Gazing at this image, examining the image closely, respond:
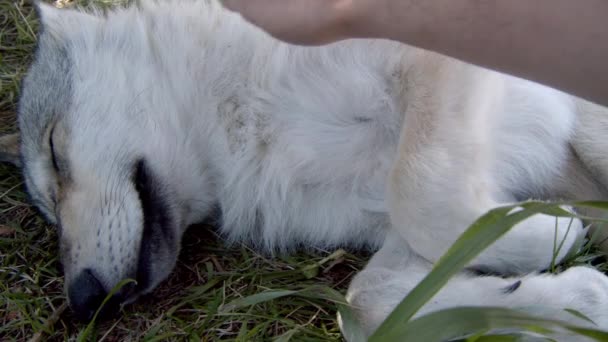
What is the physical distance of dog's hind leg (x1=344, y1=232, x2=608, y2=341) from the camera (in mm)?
1965

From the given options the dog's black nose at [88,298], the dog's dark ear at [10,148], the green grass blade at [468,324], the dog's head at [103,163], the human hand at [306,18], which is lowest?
the dog's black nose at [88,298]

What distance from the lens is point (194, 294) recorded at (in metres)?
2.37

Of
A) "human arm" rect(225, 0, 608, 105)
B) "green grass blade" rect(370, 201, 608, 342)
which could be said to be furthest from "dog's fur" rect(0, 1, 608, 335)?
"human arm" rect(225, 0, 608, 105)

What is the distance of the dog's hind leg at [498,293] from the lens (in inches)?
77.4

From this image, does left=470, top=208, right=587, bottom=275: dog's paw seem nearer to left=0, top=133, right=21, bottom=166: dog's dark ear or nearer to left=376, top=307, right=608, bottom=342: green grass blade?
left=376, top=307, right=608, bottom=342: green grass blade

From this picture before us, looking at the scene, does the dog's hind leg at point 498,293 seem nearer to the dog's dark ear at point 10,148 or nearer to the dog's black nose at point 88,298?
the dog's black nose at point 88,298

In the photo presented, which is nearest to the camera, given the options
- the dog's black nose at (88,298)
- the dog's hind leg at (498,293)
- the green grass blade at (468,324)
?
the green grass blade at (468,324)

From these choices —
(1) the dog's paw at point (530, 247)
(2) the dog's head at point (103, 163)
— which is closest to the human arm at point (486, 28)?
(1) the dog's paw at point (530, 247)

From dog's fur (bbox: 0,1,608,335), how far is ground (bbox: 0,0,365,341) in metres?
0.10

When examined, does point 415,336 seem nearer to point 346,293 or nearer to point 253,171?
point 346,293

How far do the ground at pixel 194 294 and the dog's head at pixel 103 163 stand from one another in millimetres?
106

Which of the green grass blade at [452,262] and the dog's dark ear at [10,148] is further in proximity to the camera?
the dog's dark ear at [10,148]

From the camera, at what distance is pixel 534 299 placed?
1.97m

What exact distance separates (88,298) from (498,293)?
141 cm
